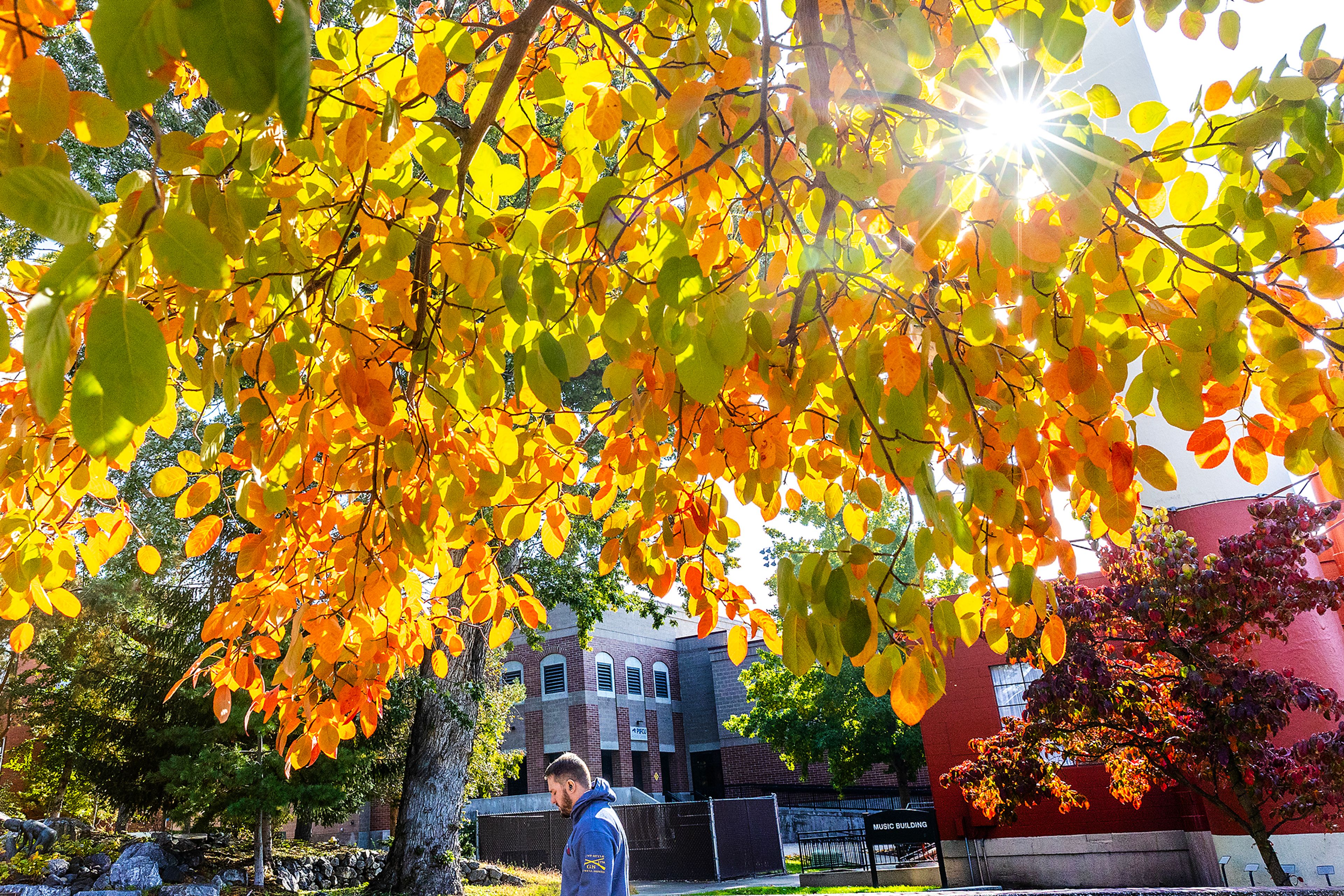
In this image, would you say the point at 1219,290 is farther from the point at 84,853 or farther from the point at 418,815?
the point at 84,853

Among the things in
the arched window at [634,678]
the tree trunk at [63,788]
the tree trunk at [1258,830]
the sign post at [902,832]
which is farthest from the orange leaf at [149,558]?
the arched window at [634,678]

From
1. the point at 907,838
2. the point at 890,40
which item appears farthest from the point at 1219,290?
the point at 907,838

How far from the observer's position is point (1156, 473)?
1525 mm

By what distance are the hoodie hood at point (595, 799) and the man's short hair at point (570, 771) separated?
124 mm

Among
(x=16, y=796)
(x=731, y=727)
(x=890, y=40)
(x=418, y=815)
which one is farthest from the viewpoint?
(x=731, y=727)

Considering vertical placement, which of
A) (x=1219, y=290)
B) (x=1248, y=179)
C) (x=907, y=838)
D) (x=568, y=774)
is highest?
(x=1248, y=179)

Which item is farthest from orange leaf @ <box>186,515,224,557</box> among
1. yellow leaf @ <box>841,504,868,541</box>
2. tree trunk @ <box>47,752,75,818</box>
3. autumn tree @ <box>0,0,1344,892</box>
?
tree trunk @ <box>47,752,75,818</box>

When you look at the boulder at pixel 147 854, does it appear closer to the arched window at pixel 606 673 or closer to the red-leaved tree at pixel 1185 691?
the red-leaved tree at pixel 1185 691

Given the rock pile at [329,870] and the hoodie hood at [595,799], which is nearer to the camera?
the hoodie hood at [595,799]

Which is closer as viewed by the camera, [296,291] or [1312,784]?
[296,291]

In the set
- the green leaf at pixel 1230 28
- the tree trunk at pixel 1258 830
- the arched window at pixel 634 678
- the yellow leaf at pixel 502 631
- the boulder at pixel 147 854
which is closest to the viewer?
the green leaf at pixel 1230 28

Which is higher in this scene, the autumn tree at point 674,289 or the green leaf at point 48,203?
the autumn tree at point 674,289

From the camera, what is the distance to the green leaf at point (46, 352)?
57cm

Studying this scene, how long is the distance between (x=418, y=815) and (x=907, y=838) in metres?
6.52
